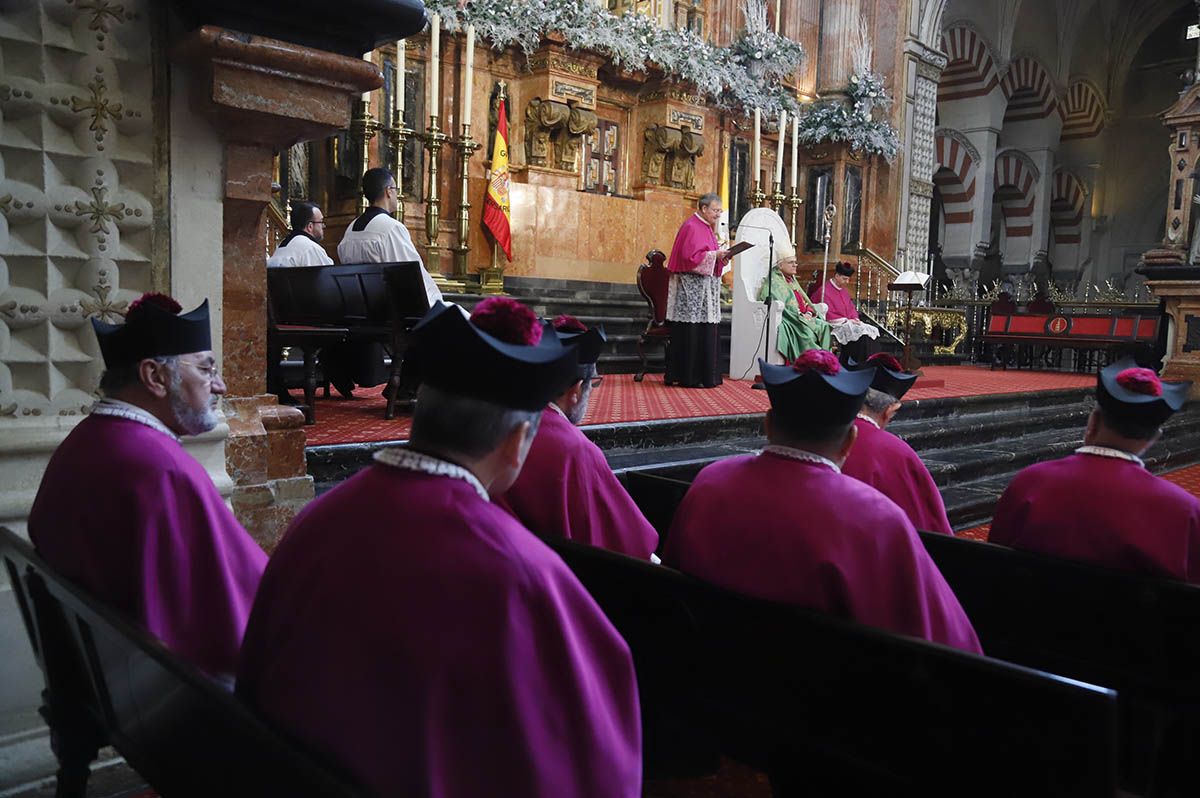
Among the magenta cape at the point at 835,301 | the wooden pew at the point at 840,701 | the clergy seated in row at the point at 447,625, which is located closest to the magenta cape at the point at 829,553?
the wooden pew at the point at 840,701

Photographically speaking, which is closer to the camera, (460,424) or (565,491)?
(460,424)

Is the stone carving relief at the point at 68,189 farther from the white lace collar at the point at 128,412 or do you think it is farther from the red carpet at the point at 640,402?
the red carpet at the point at 640,402

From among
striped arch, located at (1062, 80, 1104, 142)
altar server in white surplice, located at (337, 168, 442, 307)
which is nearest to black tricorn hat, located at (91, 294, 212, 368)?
altar server in white surplice, located at (337, 168, 442, 307)

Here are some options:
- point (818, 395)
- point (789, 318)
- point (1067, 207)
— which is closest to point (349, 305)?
point (818, 395)

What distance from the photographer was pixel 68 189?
2539 mm

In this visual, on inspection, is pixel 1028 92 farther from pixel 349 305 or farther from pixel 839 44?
pixel 349 305

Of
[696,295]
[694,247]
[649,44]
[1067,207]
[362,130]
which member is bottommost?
[696,295]

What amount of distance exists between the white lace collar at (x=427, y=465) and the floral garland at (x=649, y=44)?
8.26 metres

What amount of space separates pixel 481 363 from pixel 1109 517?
1.98 meters

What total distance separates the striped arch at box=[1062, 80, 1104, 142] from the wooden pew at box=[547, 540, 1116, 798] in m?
22.3

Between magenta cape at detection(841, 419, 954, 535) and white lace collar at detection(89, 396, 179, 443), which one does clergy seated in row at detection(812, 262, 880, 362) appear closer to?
magenta cape at detection(841, 419, 954, 535)

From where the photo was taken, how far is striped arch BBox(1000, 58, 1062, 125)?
18672mm

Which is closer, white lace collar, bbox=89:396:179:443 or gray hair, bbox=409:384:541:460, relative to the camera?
gray hair, bbox=409:384:541:460

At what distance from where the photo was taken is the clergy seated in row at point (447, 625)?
113cm
